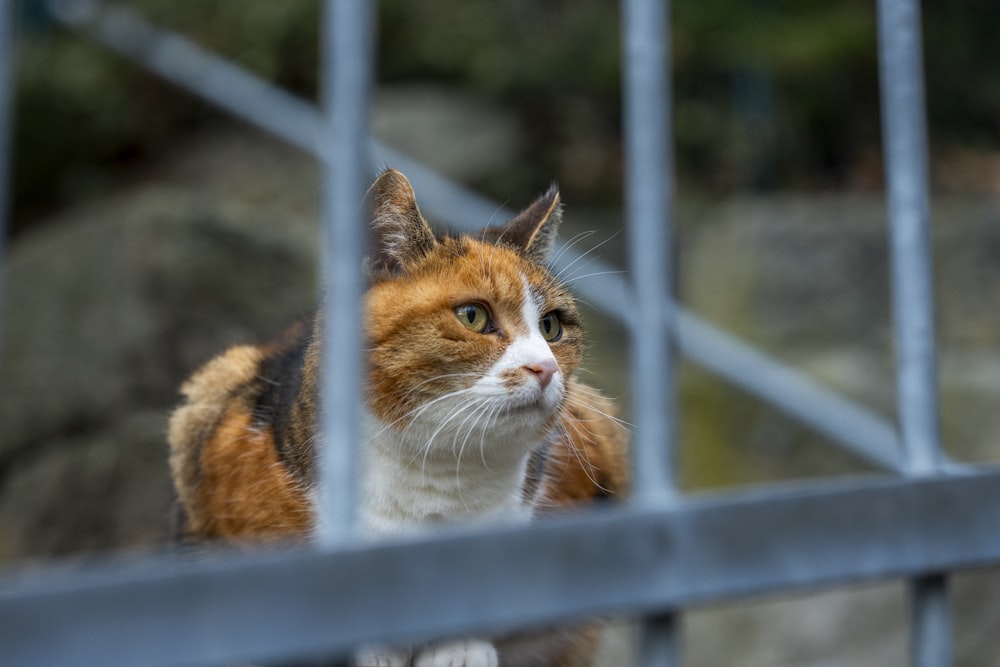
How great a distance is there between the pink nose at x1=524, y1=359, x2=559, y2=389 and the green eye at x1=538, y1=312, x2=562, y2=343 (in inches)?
8.1

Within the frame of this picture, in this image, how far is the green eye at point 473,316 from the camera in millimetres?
2031

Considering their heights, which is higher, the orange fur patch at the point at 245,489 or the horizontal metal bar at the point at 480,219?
the horizontal metal bar at the point at 480,219

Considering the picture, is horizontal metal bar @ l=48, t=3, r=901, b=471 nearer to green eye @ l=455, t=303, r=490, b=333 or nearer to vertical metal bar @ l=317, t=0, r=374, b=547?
green eye @ l=455, t=303, r=490, b=333

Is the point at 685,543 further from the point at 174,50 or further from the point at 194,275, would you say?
the point at 174,50

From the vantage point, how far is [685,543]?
1122 mm

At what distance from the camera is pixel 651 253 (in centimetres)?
117

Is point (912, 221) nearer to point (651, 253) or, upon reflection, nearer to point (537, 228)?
point (651, 253)

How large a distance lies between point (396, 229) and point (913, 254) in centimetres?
105

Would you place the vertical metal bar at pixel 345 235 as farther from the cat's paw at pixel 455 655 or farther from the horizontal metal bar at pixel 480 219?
the horizontal metal bar at pixel 480 219

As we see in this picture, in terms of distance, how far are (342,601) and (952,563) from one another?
72 centimetres

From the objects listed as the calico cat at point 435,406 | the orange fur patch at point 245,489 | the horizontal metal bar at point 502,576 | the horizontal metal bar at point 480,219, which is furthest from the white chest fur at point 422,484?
the horizontal metal bar at point 480,219

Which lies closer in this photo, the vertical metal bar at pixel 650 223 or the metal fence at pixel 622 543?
the metal fence at pixel 622 543

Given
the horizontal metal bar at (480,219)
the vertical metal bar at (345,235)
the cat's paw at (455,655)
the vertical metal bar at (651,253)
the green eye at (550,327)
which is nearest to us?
the vertical metal bar at (345,235)

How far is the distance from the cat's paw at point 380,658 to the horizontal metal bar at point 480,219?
1.39 meters
